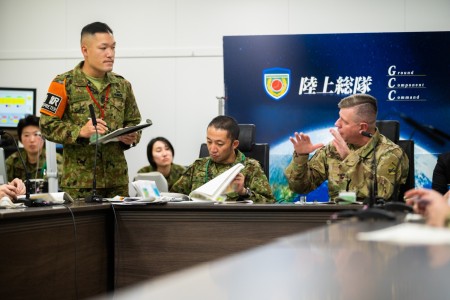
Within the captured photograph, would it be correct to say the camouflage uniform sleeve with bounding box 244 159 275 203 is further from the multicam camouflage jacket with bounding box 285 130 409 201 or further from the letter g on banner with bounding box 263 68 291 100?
the letter g on banner with bounding box 263 68 291 100

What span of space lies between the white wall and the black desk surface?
17.7 feet

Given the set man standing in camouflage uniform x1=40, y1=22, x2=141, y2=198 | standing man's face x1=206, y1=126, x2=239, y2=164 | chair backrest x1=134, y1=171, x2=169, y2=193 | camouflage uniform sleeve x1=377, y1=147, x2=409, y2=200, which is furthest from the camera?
standing man's face x1=206, y1=126, x2=239, y2=164

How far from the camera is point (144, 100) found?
252 inches

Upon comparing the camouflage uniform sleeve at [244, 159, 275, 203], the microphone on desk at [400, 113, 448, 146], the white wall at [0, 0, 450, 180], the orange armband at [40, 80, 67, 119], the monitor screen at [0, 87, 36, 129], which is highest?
the white wall at [0, 0, 450, 180]

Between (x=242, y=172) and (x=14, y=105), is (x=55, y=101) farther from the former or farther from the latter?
(x=14, y=105)

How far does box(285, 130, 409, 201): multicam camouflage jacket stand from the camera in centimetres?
330

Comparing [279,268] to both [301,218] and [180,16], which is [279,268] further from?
[180,16]

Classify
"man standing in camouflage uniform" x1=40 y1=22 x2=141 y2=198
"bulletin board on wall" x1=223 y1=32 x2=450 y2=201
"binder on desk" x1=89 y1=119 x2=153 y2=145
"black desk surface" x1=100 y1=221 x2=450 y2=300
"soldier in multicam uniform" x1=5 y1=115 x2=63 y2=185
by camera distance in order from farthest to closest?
1. "bulletin board on wall" x1=223 y1=32 x2=450 y2=201
2. "soldier in multicam uniform" x1=5 y1=115 x2=63 y2=185
3. "man standing in camouflage uniform" x1=40 y1=22 x2=141 y2=198
4. "binder on desk" x1=89 y1=119 x2=153 y2=145
5. "black desk surface" x1=100 y1=221 x2=450 y2=300

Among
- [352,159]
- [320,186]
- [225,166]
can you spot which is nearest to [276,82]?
[320,186]

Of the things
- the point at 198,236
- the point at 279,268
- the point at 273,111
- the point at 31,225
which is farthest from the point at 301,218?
the point at 273,111

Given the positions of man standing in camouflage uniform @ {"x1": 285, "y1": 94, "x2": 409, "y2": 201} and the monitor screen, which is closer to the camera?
man standing in camouflage uniform @ {"x1": 285, "y1": 94, "x2": 409, "y2": 201}

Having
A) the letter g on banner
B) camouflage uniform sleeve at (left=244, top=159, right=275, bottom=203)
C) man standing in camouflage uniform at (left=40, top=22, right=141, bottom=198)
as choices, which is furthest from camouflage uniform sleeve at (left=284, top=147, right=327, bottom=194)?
the letter g on banner

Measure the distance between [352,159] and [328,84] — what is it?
6.96 feet

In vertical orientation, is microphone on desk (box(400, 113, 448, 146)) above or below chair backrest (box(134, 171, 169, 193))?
above
